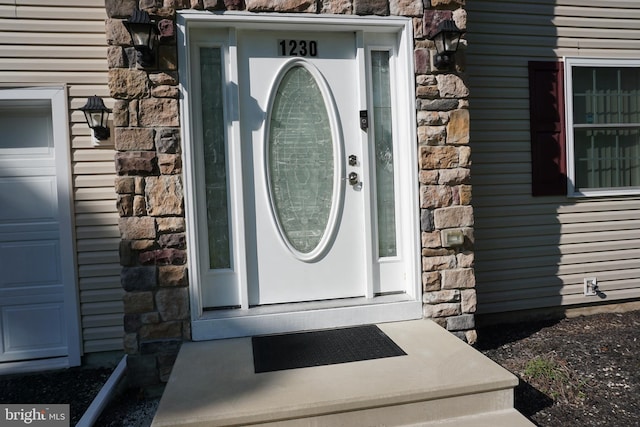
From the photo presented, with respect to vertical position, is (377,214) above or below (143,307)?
above

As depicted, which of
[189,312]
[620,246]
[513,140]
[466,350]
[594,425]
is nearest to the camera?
[594,425]

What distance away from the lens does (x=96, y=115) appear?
120 inches

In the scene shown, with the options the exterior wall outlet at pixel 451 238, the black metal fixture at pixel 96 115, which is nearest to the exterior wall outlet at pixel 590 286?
the exterior wall outlet at pixel 451 238

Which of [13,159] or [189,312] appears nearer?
[189,312]

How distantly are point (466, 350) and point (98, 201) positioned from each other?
2677 millimetres

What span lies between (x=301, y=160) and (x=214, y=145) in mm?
576

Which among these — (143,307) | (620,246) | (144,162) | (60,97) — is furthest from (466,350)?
(60,97)

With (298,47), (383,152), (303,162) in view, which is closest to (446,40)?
(383,152)

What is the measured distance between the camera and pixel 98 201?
329 centimetres

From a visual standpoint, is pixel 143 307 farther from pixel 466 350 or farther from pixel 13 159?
pixel 466 350

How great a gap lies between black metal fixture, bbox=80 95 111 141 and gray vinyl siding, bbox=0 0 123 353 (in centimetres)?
15

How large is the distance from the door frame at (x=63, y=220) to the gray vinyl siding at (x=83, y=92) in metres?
0.04

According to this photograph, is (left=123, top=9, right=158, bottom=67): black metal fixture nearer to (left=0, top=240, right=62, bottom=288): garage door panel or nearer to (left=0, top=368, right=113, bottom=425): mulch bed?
(left=0, top=240, right=62, bottom=288): garage door panel

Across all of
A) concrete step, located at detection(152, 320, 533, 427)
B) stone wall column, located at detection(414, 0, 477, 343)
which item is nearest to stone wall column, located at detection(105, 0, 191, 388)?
concrete step, located at detection(152, 320, 533, 427)
